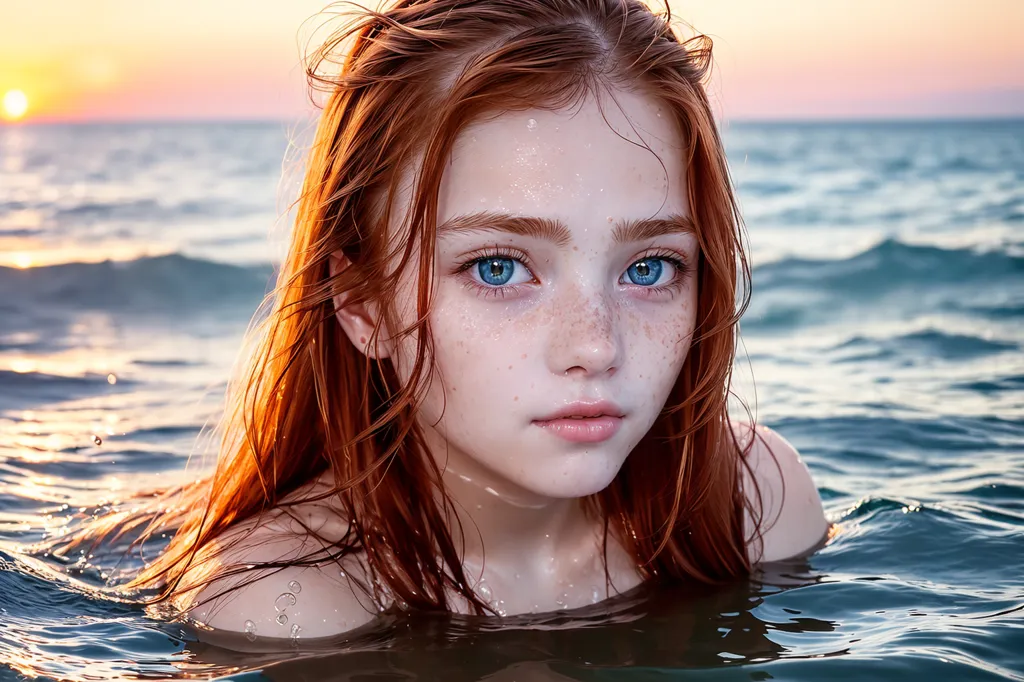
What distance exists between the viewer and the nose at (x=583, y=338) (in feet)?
6.77

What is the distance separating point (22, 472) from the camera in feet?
12.1

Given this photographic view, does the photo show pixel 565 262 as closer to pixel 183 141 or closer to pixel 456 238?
pixel 456 238

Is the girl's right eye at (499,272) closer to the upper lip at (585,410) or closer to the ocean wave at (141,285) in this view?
the upper lip at (585,410)

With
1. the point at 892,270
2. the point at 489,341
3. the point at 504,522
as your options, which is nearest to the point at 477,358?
the point at 489,341

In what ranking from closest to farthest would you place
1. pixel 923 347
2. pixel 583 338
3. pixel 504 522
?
pixel 583 338 < pixel 504 522 < pixel 923 347

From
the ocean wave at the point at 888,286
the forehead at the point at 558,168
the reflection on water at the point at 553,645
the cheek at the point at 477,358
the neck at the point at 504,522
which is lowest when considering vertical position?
the reflection on water at the point at 553,645

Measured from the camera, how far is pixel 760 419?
4.70 meters

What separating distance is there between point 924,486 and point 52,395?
331 centimetres

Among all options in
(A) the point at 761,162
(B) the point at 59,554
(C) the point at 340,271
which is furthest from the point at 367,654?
(A) the point at 761,162

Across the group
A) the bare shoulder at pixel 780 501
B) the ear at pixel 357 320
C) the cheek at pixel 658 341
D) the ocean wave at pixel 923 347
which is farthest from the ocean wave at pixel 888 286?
the ear at pixel 357 320

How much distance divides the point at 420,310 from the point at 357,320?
24cm

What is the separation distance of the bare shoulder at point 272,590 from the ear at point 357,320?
0.41 meters

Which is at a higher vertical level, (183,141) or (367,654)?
(183,141)

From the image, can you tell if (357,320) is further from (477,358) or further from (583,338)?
(583,338)
